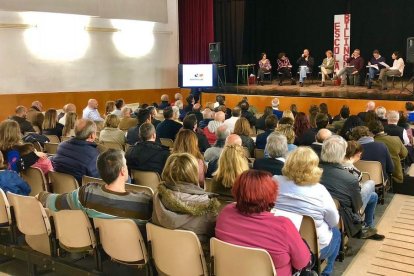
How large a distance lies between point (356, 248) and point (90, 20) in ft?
32.6

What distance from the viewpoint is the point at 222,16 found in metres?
14.7

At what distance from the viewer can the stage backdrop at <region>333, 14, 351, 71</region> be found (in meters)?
13.2

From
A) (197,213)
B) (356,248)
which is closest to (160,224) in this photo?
(197,213)

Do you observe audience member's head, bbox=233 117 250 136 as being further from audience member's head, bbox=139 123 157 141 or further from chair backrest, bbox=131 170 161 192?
chair backrest, bbox=131 170 161 192

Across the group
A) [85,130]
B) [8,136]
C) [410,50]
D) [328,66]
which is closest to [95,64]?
[328,66]

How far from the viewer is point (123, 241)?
2758mm

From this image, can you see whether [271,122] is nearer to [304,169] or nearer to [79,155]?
[79,155]

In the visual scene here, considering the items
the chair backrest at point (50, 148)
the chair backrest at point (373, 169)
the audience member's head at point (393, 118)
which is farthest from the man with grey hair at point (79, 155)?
the audience member's head at point (393, 118)

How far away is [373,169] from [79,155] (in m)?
2.83

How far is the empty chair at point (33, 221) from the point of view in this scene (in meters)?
3.02

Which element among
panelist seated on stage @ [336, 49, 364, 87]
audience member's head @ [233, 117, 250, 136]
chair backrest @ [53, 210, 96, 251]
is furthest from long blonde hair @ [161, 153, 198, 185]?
panelist seated on stage @ [336, 49, 364, 87]

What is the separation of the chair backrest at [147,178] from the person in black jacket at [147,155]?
13cm

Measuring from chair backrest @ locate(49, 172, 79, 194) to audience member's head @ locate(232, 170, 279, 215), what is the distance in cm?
194

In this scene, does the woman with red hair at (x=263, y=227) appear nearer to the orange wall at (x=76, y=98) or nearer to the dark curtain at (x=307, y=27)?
the orange wall at (x=76, y=98)
